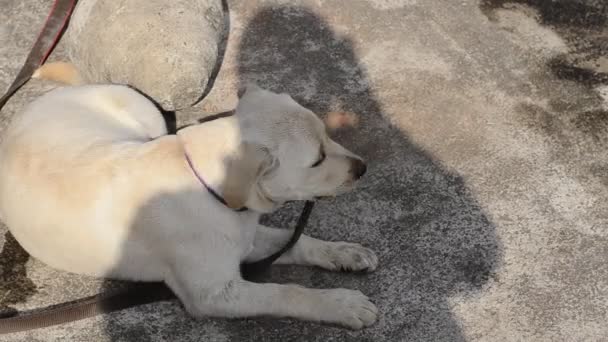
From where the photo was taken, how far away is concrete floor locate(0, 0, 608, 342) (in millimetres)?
3639

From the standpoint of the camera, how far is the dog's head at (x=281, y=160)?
3.20 metres

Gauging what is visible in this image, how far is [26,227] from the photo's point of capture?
11.6 feet

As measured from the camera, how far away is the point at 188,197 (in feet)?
11.0

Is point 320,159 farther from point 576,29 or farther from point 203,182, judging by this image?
point 576,29

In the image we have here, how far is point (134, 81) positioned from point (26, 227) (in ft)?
4.48

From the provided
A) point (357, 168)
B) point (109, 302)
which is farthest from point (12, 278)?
point (357, 168)

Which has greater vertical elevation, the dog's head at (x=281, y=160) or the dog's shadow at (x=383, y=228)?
the dog's head at (x=281, y=160)

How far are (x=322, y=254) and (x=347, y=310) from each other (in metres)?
0.40

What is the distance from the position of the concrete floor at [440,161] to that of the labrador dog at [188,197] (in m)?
0.21

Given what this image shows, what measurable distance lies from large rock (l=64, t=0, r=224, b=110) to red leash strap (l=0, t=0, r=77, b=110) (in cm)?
33

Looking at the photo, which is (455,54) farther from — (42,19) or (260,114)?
(42,19)

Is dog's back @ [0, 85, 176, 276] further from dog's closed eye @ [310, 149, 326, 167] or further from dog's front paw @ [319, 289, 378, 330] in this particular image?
dog's front paw @ [319, 289, 378, 330]

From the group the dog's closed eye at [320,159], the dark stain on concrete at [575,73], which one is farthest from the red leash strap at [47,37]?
the dark stain on concrete at [575,73]

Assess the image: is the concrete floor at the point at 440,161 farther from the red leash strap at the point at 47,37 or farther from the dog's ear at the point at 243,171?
the dog's ear at the point at 243,171
